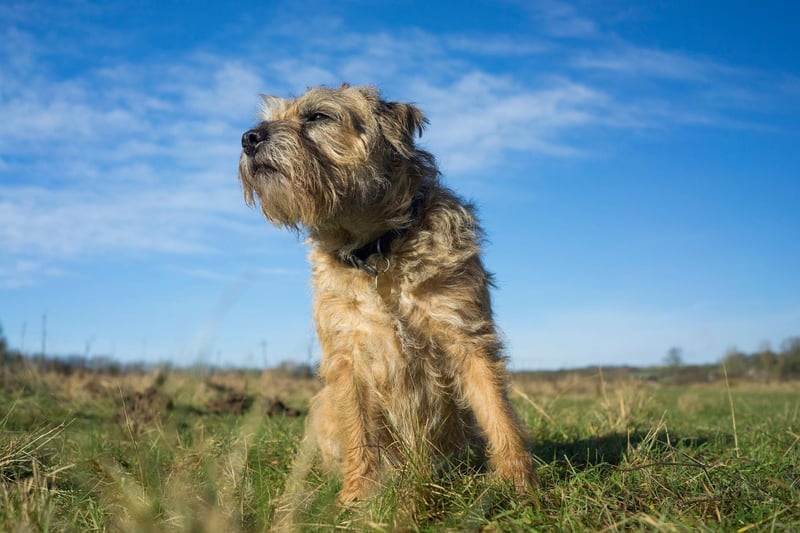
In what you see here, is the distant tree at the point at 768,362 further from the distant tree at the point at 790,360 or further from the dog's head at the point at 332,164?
the dog's head at the point at 332,164

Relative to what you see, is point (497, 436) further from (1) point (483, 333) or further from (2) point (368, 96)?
(2) point (368, 96)

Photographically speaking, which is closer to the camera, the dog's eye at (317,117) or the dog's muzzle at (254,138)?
the dog's muzzle at (254,138)

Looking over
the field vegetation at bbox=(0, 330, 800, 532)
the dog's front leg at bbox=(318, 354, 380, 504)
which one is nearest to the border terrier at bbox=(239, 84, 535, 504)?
the dog's front leg at bbox=(318, 354, 380, 504)

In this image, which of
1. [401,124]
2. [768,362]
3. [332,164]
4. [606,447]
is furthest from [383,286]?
[768,362]

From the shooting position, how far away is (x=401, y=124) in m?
4.57

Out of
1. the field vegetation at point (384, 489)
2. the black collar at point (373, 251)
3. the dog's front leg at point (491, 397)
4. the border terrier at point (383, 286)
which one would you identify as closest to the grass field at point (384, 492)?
the field vegetation at point (384, 489)

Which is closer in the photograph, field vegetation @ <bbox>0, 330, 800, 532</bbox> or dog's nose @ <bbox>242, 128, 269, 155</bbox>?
field vegetation @ <bbox>0, 330, 800, 532</bbox>

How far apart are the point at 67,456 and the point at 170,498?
5.18 feet

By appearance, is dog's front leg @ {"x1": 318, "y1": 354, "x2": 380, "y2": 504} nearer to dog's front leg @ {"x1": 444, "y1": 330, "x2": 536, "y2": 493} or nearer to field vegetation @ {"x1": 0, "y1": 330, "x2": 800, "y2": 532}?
field vegetation @ {"x1": 0, "y1": 330, "x2": 800, "y2": 532}

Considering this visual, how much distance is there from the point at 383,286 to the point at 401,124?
3.82 feet

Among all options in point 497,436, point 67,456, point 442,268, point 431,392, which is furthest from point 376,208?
point 67,456

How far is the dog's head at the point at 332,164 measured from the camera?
4246 millimetres

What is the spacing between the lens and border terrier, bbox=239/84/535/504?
4.15 m

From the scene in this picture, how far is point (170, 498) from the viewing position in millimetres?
2959
